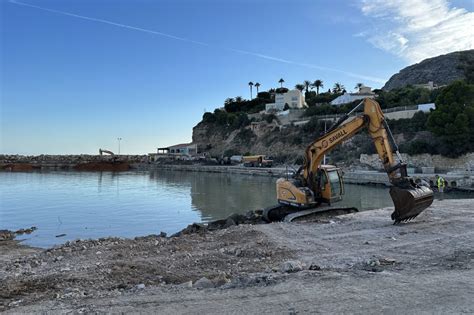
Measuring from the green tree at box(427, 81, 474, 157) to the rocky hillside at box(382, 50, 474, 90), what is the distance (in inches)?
3377

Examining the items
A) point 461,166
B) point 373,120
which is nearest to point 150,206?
point 373,120

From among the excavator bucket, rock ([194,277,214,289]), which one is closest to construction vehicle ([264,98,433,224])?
the excavator bucket

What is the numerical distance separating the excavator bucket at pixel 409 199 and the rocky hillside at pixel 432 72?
400 ft

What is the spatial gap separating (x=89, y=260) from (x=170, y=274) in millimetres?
2489

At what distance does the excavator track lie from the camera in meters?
14.5

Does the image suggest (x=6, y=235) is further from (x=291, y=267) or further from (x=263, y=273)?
(x=291, y=267)

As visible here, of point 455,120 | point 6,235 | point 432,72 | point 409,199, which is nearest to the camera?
point 409,199

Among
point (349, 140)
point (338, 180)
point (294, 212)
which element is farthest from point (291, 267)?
point (349, 140)

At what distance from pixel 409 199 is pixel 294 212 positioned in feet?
14.7

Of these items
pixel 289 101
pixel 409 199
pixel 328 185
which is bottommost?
pixel 409 199

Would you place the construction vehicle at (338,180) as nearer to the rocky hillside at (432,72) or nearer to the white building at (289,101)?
the white building at (289,101)

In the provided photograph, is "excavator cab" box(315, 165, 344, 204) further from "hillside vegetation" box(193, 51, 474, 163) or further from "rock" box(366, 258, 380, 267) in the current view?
"hillside vegetation" box(193, 51, 474, 163)

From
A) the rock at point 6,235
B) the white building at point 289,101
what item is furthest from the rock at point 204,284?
the white building at point 289,101

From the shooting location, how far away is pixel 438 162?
146 ft
